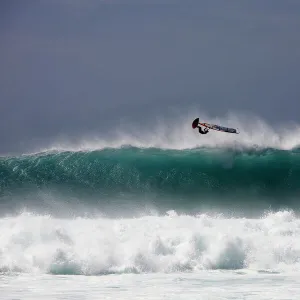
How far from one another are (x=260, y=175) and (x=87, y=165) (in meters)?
7.42

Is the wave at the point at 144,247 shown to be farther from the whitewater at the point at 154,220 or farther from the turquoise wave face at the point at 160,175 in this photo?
the turquoise wave face at the point at 160,175

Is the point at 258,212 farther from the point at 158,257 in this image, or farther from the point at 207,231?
the point at 158,257

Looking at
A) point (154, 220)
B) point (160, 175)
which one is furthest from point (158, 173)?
point (154, 220)

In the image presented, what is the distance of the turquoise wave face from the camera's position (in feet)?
94.1

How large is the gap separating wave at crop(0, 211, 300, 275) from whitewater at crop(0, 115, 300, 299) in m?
0.03

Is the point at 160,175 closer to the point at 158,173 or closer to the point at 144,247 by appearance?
the point at 158,173

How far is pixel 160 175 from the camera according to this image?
97.9ft

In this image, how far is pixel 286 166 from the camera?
30.7 metres

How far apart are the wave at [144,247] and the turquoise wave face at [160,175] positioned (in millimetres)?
6416

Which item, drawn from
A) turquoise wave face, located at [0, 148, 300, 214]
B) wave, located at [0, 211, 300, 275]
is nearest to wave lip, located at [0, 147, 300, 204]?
turquoise wave face, located at [0, 148, 300, 214]

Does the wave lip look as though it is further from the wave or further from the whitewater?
the wave

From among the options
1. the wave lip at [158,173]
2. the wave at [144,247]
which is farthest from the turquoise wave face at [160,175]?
the wave at [144,247]

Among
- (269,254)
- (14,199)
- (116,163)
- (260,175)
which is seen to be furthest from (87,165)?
(269,254)

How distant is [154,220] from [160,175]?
6.88 m
